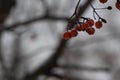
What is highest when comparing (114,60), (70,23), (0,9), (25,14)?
(114,60)

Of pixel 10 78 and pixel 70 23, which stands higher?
pixel 10 78

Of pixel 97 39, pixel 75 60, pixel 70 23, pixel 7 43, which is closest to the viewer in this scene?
pixel 70 23

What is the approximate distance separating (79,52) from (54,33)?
6.52 ft

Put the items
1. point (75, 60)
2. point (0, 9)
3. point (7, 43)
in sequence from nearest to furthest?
point (0, 9)
point (7, 43)
point (75, 60)

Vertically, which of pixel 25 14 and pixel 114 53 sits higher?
pixel 114 53

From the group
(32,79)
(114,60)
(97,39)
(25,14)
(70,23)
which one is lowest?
(70,23)

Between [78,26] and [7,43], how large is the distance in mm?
4180

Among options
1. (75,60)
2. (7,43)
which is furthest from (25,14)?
(75,60)

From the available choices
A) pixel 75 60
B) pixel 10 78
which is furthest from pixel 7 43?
pixel 10 78

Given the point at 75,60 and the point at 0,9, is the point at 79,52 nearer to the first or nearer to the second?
the point at 75,60

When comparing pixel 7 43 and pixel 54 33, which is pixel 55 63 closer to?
pixel 54 33

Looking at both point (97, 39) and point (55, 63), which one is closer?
point (55, 63)

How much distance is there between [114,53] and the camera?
7367 mm

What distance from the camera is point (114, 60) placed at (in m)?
6.93
